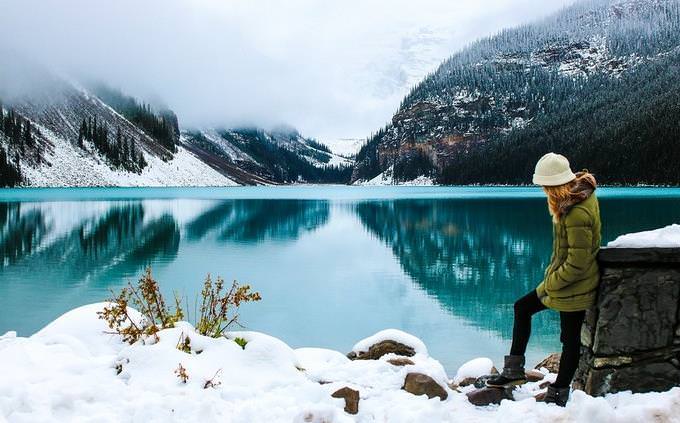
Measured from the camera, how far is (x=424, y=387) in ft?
19.6

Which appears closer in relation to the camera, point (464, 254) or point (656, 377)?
point (656, 377)

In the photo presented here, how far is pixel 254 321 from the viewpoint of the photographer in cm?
1605

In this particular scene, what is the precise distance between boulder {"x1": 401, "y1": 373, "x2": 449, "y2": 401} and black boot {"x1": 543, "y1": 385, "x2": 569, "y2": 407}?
103cm

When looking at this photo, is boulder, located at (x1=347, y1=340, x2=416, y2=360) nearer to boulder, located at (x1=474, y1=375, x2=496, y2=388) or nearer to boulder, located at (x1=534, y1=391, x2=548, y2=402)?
boulder, located at (x1=474, y1=375, x2=496, y2=388)

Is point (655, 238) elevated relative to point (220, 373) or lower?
elevated

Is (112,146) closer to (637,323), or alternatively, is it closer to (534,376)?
(534,376)

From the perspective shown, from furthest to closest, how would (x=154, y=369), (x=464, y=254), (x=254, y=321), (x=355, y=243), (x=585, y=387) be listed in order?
1. (x=355, y=243)
2. (x=464, y=254)
3. (x=254, y=321)
4. (x=154, y=369)
5. (x=585, y=387)

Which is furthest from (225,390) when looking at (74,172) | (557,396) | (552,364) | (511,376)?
(74,172)

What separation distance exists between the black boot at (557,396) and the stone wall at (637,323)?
0.22 m

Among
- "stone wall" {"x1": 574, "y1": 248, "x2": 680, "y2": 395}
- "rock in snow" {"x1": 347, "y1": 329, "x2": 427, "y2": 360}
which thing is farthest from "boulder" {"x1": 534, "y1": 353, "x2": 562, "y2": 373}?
"stone wall" {"x1": 574, "y1": 248, "x2": 680, "y2": 395}

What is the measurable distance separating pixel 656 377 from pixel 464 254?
26146mm

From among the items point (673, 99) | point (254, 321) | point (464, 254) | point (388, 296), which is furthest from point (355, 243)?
point (673, 99)

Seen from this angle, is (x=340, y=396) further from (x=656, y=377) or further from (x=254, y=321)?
(x=254, y=321)

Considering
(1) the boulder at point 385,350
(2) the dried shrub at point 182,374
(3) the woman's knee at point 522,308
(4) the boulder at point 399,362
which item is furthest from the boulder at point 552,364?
(2) the dried shrub at point 182,374
